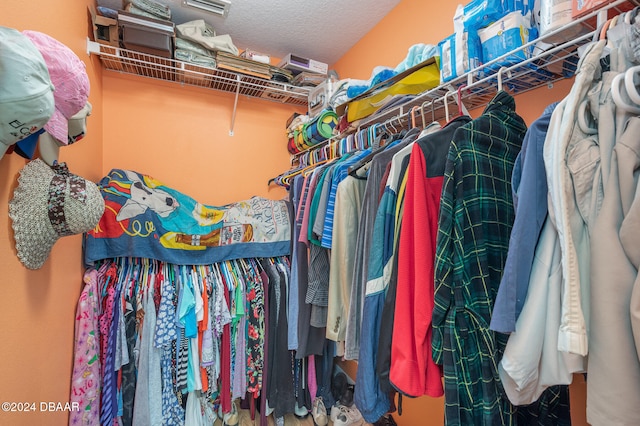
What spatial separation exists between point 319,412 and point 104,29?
8.64 feet

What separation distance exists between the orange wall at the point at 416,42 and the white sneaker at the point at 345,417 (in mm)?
245

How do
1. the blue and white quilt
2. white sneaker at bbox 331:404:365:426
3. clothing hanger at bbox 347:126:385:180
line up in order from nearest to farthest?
clothing hanger at bbox 347:126:385:180 → the blue and white quilt → white sneaker at bbox 331:404:365:426

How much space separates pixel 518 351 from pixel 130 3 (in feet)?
7.94

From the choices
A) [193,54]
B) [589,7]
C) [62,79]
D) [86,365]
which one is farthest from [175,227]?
[589,7]

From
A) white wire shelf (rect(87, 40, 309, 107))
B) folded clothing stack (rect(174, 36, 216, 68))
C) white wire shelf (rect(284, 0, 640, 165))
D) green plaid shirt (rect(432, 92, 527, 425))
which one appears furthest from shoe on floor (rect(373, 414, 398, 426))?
folded clothing stack (rect(174, 36, 216, 68))

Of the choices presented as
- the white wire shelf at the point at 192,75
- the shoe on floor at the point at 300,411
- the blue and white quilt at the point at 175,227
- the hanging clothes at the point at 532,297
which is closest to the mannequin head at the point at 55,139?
the blue and white quilt at the point at 175,227

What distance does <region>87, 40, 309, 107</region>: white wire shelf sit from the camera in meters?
1.83

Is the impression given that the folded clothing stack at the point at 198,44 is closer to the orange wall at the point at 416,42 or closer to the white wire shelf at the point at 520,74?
the orange wall at the point at 416,42

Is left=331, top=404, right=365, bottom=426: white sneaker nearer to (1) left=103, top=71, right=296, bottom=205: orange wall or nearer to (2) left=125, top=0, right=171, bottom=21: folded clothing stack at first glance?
(1) left=103, top=71, right=296, bottom=205: orange wall

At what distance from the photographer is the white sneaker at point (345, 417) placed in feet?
5.91

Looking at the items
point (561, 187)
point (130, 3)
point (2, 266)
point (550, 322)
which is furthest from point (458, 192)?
point (130, 3)

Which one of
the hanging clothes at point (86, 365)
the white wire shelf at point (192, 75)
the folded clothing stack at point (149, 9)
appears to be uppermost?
the folded clothing stack at point (149, 9)

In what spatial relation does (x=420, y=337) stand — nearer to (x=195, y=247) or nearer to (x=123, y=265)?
(x=195, y=247)

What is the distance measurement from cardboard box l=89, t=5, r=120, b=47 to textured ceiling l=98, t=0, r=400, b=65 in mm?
253
